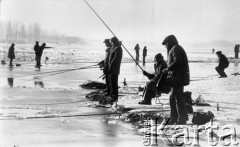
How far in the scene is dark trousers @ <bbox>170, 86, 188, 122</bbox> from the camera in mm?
7367

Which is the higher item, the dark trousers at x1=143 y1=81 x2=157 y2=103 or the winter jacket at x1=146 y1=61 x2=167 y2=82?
the winter jacket at x1=146 y1=61 x2=167 y2=82

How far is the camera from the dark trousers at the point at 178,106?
737 centimetres

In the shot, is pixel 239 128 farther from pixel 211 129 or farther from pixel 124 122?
pixel 124 122

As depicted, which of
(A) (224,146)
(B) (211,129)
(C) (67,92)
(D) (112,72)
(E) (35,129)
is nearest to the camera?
(A) (224,146)

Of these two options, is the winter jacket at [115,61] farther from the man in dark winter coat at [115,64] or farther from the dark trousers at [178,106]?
the dark trousers at [178,106]

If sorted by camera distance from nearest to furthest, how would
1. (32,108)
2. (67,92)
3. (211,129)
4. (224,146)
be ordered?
(224,146) < (211,129) < (32,108) < (67,92)

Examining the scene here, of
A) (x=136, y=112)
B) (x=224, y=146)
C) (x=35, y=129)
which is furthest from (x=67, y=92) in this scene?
(x=224, y=146)

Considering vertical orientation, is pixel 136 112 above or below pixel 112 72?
Answer: below

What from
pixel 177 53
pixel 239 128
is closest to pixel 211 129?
pixel 239 128

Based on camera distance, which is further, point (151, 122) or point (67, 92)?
point (67, 92)

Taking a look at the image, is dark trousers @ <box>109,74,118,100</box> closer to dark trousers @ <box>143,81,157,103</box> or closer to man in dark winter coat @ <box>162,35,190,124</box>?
dark trousers @ <box>143,81,157,103</box>

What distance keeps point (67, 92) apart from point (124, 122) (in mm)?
5789

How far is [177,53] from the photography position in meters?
7.40

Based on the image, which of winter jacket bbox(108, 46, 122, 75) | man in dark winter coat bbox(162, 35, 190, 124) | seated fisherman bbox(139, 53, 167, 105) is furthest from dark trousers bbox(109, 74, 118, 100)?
man in dark winter coat bbox(162, 35, 190, 124)
